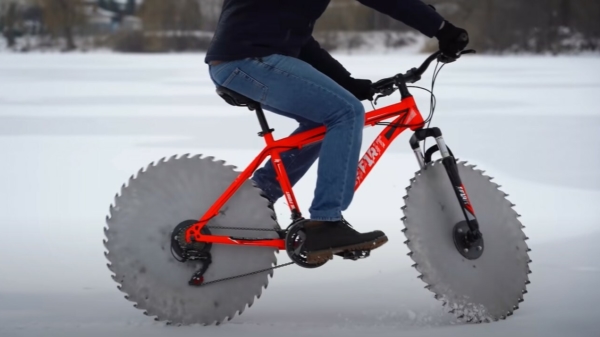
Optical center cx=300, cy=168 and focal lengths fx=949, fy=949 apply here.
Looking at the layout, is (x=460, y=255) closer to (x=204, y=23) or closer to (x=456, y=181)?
(x=456, y=181)

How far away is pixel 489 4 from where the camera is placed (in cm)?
3988

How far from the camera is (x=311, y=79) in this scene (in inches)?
142

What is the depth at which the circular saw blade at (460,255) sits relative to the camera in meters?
3.78

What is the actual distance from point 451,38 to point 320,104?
56 centimetres

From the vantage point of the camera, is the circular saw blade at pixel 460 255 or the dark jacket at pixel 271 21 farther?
the circular saw blade at pixel 460 255

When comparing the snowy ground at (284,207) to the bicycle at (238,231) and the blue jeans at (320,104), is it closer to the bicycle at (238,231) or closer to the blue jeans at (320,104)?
the bicycle at (238,231)

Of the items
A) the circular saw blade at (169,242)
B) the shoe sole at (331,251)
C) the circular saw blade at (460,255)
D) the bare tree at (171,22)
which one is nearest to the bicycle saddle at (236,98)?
the circular saw blade at (169,242)

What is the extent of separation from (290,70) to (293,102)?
0.40 ft

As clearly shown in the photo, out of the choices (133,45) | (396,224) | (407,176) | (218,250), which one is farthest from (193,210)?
(133,45)

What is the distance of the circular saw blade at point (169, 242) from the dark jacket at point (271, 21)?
1.70ft

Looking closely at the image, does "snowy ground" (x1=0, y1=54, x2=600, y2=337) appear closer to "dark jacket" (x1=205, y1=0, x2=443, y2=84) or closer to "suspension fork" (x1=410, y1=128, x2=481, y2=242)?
"suspension fork" (x1=410, y1=128, x2=481, y2=242)

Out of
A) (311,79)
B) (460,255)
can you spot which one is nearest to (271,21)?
(311,79)

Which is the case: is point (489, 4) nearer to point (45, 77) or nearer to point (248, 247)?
point (45, 77)

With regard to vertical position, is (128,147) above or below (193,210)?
below
